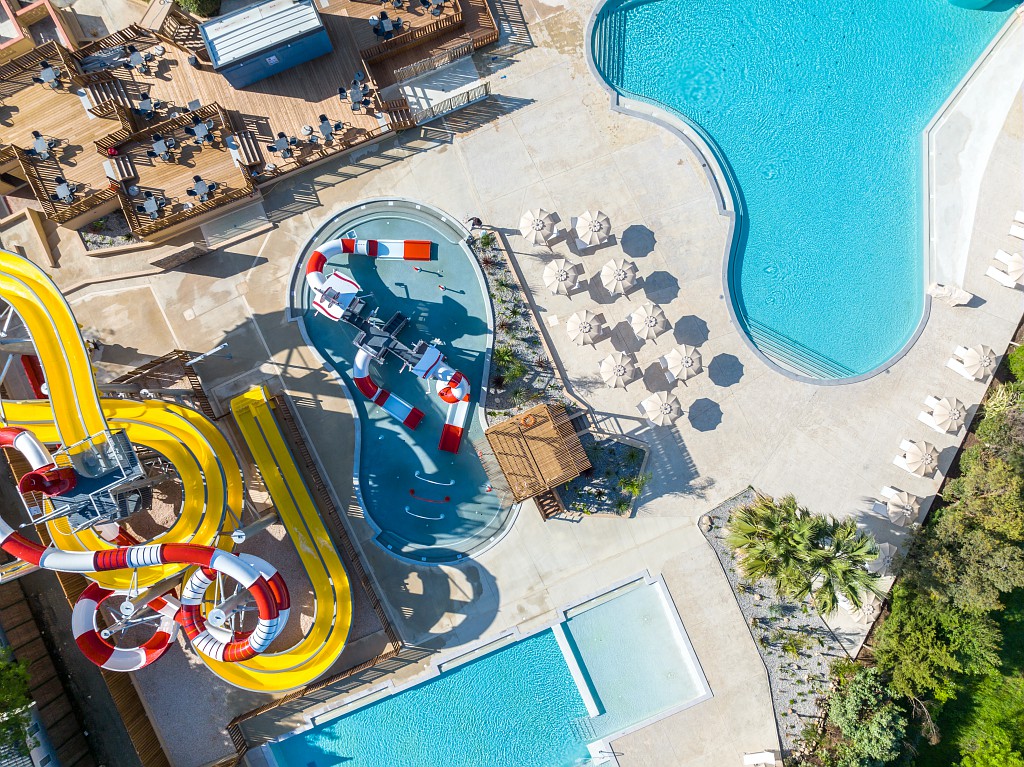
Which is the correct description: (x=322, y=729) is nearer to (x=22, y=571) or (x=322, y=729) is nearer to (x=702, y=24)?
(x=22, y=571)

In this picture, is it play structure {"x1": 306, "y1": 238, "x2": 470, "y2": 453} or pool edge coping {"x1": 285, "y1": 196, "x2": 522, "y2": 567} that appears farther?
pool edge coping {"x1": 285, "y1": 196, "x2": 522, "y2": 567}

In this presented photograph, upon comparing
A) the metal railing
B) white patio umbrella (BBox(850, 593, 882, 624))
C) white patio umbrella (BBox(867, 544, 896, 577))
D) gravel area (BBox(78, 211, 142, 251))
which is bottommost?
white patio umbrella (BBox(850, 593, 882, 624))

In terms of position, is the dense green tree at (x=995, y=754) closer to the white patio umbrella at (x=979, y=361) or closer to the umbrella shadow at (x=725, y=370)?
the white patio umbrella at (x=979, y=361)

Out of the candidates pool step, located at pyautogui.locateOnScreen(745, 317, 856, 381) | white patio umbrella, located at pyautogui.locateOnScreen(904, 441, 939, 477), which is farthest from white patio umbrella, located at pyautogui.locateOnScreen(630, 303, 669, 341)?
white patio umbrella, located at pyautogui.locateOnScreen(904, 441, 939, 477)

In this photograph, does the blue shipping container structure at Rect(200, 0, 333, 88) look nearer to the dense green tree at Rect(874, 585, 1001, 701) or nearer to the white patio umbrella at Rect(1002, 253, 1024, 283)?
the white patio umbrella at Rect(1002, 253, 1024, 283)

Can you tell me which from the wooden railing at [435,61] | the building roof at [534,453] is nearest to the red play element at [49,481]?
the building roof at [534,453]

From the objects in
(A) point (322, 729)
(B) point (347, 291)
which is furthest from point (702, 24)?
(A) point (322, 729)
